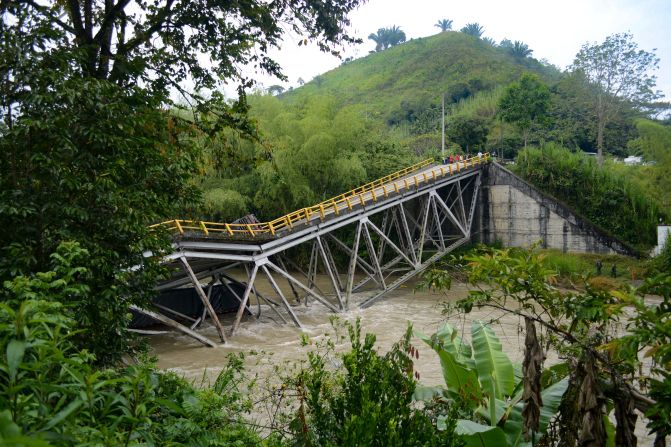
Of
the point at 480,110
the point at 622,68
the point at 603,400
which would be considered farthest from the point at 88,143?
the point at 480,110

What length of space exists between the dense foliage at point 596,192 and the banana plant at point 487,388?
20.1 m

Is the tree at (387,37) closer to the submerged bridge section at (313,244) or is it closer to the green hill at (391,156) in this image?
the green hill at (391,156)

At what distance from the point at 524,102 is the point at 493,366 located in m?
30.4

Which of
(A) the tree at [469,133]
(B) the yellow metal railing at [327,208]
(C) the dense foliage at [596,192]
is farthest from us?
(A) the tree at [469,133]

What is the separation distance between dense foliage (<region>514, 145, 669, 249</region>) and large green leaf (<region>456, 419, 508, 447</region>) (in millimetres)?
21421

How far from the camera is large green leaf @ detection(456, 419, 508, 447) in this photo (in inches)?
169

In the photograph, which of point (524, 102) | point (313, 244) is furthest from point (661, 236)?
point (313, 244)

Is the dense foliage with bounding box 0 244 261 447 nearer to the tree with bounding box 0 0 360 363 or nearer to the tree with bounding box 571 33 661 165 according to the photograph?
the tree with bounding box 0 0 360 363

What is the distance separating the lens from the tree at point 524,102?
32438 mm

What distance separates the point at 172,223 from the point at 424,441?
38.7 ft

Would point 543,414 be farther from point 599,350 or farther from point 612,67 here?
point 612,67

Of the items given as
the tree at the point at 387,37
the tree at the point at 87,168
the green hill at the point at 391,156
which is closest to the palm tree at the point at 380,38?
the tree at the point at 387,37

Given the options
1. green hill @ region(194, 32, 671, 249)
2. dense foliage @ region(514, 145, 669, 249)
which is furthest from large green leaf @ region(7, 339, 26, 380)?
dense foliage @ region(514, 145, 669, 249)

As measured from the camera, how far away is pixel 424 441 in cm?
367
